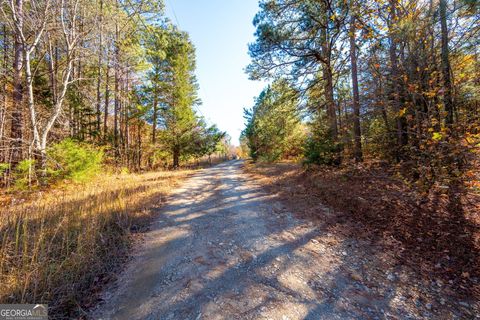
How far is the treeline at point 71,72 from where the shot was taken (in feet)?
21.6

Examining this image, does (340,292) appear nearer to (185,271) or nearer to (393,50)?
(185,271)

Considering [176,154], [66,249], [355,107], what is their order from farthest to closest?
[176,154]
[355,107]
[66,249]

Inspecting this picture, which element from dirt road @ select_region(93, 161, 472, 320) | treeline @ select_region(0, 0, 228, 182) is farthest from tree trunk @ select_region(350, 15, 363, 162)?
treeline @ select_region(0, 0, 228, 182)

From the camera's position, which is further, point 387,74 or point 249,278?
point 387,74

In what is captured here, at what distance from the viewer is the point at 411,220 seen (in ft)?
12.1

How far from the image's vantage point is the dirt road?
1.89m

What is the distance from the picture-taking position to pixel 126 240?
3262 mm

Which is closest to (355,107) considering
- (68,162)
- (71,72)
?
(68,162)

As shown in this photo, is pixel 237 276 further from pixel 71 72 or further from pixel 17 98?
pixel 71 72

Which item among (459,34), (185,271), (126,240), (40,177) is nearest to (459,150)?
(459,34)

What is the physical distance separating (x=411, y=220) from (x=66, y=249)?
6221 millimetres

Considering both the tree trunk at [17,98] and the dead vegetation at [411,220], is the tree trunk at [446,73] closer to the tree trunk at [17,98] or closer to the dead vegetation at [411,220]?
the dead vegetation at [411,220]

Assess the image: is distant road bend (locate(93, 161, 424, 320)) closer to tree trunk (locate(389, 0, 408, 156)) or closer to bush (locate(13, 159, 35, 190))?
tree trunk (locate(389, 0, 408, 156))

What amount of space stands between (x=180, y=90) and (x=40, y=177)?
1208cm
